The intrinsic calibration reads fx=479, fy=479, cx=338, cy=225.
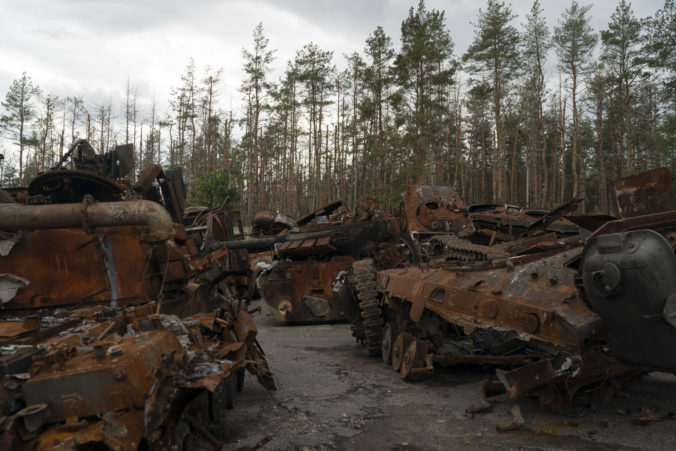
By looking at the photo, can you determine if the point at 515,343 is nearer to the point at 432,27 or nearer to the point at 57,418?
the point at 57,418

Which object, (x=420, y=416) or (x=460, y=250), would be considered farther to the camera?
(x=460, y=250)

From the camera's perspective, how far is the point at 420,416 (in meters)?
4.77

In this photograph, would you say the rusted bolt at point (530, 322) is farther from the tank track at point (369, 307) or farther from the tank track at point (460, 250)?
the tank track at point (369, 307)

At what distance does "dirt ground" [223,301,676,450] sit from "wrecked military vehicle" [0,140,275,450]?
0.46 meters

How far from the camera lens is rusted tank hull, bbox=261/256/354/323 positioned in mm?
11422

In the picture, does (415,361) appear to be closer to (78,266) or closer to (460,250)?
(460,250)

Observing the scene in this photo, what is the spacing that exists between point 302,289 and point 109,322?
7929 mm

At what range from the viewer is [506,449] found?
3.83 m

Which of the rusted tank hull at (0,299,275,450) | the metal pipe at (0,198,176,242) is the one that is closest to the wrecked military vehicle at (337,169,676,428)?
Result: the rusted tank hull at (0,299,275,450)

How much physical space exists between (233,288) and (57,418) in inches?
390

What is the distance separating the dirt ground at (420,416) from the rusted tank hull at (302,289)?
462 cm

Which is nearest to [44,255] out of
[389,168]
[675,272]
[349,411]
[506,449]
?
[349,411]

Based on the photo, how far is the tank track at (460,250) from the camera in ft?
25.1

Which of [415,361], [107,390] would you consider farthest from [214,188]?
[107,390]
